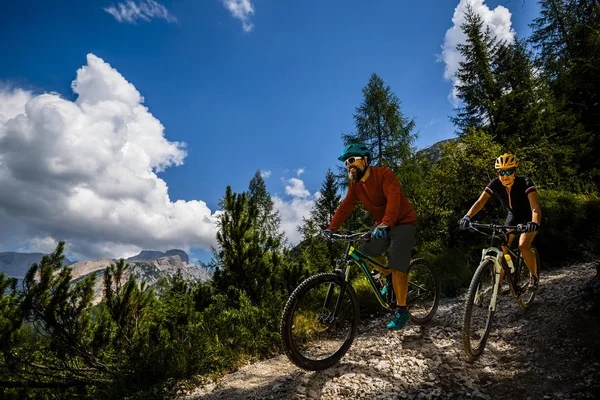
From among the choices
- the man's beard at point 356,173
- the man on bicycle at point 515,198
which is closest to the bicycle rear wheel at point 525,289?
the man on bicycle at point 515,198

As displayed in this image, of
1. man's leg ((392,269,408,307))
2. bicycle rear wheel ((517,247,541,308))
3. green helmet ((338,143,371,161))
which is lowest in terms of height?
bicycle rear wheel ((517,247,541,308))

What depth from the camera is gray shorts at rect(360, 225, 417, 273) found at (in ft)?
12.8

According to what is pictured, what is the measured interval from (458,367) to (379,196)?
2.17m

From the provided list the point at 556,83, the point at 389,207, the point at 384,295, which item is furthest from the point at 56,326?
the point at 556,83

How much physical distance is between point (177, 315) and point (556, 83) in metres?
25.2

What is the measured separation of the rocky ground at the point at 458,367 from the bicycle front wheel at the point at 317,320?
202mm

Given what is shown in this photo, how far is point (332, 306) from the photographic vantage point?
3.74m

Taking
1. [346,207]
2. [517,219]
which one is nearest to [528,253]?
[517,219]

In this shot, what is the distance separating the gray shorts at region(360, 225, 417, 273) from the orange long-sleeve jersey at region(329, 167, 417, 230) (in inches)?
4.6

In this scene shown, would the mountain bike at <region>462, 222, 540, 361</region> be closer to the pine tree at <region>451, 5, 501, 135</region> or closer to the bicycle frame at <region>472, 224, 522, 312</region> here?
the bicycle frame at <region>472, 224, 522, 312</region>

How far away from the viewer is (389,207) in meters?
3.67

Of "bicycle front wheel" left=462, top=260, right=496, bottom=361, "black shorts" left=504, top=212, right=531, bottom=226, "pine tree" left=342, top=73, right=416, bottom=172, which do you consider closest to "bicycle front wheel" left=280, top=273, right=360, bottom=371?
"bicycle front wheel" left=462, top=260, right=496, bottom=361

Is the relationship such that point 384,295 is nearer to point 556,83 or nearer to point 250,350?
point 250,350

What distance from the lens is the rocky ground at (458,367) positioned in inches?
114
